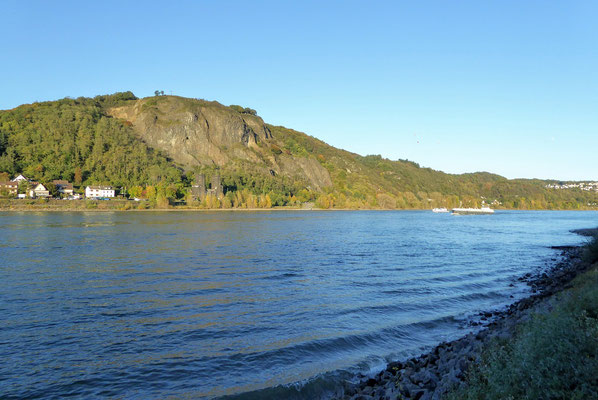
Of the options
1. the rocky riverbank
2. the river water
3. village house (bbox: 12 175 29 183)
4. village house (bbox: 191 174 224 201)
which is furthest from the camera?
village house (bbox: 191 174 224 201)

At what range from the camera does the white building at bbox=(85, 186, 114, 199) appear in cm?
14375

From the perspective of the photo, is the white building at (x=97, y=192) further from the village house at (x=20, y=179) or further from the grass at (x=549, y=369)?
the grass at (x=549, y=369)

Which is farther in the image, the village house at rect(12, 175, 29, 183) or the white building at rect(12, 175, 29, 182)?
the white building at rect(12, 175, 29, 182)

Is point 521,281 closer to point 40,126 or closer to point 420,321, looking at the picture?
point 420,321

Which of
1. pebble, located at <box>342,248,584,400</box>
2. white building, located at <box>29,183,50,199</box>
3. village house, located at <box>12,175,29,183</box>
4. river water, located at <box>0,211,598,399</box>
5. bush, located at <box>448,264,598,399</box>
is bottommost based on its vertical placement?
river water, located at <box>0,211,598,399</box>

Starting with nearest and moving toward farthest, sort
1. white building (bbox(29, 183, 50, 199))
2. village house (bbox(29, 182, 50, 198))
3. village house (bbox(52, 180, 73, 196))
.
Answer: white building (bbox(29, 183, 50, 199)) → village house (bbox(29, 182, 50, 198)) → village house (bbox(52, 180, 73, 196))

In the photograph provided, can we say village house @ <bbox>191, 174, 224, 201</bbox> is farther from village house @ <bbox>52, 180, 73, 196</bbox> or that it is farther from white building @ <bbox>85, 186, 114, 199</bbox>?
village house @ <bbox>52, 180, 73, 196</bbox>

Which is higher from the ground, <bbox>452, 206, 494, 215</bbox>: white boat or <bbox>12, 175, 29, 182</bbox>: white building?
<bbox>12, 175, 29, 182</bbox>: white building

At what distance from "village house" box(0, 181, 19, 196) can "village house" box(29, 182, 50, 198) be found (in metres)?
4.47

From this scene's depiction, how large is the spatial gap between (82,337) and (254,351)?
5788 millimetres

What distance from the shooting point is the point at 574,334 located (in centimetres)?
594

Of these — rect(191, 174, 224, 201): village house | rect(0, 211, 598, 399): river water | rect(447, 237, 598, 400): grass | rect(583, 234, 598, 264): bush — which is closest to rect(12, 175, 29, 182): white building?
rect(191, 174, 224, 201): village house

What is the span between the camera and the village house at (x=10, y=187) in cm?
12319

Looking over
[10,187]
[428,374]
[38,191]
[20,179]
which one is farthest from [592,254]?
[20,179]
